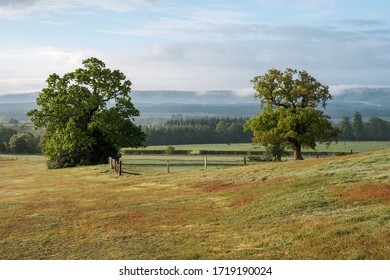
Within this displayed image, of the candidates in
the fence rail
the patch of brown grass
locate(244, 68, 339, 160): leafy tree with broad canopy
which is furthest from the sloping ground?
locate(244, 68, 339, 160): leafy tree with broad canopy

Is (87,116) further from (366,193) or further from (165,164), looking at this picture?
(366,193)

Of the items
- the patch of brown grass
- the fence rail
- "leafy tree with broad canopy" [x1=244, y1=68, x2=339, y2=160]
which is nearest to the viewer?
the patch of brown grass

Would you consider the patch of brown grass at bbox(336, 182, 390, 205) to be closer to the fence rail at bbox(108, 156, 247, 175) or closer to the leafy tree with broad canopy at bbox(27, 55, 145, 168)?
the fence rail at bbox(108, 156, 247, 175)

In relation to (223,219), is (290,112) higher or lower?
higher

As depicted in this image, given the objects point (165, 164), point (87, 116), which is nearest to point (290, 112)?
point (165, 164)

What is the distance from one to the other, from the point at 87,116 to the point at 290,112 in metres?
32.0

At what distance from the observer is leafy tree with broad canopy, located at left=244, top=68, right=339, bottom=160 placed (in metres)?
68.4

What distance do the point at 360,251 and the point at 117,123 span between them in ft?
194

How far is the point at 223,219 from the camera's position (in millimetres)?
22672

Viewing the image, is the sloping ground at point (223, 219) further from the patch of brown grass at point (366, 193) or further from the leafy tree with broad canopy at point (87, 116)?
the leafy tree with broad canopy at point (87, 116)

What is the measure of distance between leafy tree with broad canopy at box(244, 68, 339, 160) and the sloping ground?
3115 cm

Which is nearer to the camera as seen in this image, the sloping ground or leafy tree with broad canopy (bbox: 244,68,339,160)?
the sloping ground

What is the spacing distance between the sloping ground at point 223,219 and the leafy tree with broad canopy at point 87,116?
33839mm
